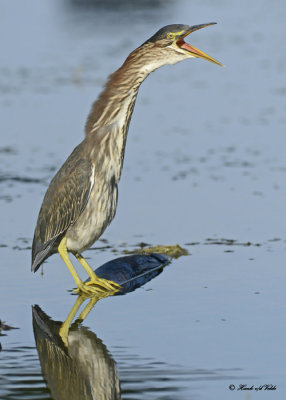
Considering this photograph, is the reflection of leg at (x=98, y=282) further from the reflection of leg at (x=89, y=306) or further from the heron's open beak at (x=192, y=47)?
the heron's open beak at (x=192, y=47)

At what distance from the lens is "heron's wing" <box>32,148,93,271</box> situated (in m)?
7.79

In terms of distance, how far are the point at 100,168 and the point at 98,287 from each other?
0.95 metres

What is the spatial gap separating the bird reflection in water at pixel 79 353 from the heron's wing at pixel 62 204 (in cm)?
49

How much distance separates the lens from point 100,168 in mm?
7820

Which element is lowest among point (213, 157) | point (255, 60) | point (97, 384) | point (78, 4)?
point (97, 384)

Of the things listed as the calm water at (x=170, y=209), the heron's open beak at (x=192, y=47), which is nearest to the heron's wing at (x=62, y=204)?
the calm water at (x=170, y=209)

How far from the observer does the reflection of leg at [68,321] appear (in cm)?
678

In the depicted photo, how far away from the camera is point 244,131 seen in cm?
1317

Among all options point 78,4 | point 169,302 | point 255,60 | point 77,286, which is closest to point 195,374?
point 169,302

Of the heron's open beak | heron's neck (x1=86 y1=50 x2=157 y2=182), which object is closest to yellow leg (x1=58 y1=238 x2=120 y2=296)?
heron's neck (x1=86 y1=50 x2=157 y2=182)

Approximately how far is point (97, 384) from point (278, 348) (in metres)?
1.17

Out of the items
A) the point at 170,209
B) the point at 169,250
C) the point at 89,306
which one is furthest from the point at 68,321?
the point at 170,209

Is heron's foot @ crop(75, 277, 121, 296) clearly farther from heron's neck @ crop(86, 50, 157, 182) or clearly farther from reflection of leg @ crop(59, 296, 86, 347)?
heron's neck @ crop(86, 50, 157, 182)

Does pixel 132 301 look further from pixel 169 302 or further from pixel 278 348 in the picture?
pixel 278 348
